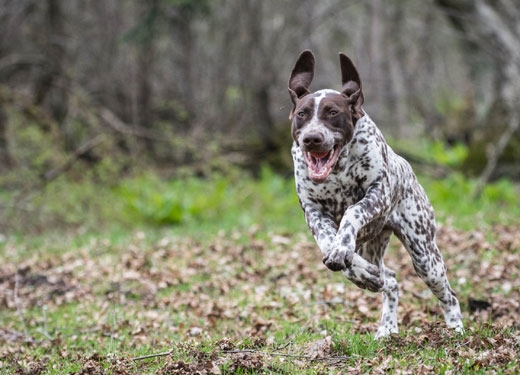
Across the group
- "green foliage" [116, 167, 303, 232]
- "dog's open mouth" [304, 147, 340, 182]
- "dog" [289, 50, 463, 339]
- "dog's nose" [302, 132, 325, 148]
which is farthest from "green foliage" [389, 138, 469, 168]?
"dog's nose" [302, 132, 325, 148]

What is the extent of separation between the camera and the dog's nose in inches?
184

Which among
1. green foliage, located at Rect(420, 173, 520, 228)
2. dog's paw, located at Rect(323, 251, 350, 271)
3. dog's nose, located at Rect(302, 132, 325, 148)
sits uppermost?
dog's nose, located at Rect(302, 132, 325, 148)

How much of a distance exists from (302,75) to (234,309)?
360 cm

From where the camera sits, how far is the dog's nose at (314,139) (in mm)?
4680

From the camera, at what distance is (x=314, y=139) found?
468 centimetres

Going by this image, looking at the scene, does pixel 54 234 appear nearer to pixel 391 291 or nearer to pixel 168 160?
pixel 168 160

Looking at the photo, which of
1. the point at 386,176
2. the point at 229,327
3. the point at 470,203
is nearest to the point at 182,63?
the point at 470,203

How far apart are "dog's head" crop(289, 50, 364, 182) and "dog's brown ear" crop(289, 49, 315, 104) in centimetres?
9

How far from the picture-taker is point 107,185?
15.5m

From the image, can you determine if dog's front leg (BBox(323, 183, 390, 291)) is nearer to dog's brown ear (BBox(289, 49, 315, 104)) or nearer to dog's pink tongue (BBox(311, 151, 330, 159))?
dog's pink tongue (BBox(311, 151, 330, 159))

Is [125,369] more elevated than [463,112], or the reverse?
[125,369]

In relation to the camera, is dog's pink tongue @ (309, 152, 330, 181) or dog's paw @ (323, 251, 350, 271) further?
dog's pink tongue @ (309, 152, 330, 181)

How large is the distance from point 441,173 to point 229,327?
32.9 feet

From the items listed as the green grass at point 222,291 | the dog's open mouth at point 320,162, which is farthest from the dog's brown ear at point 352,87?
the green grass at point 222,291
